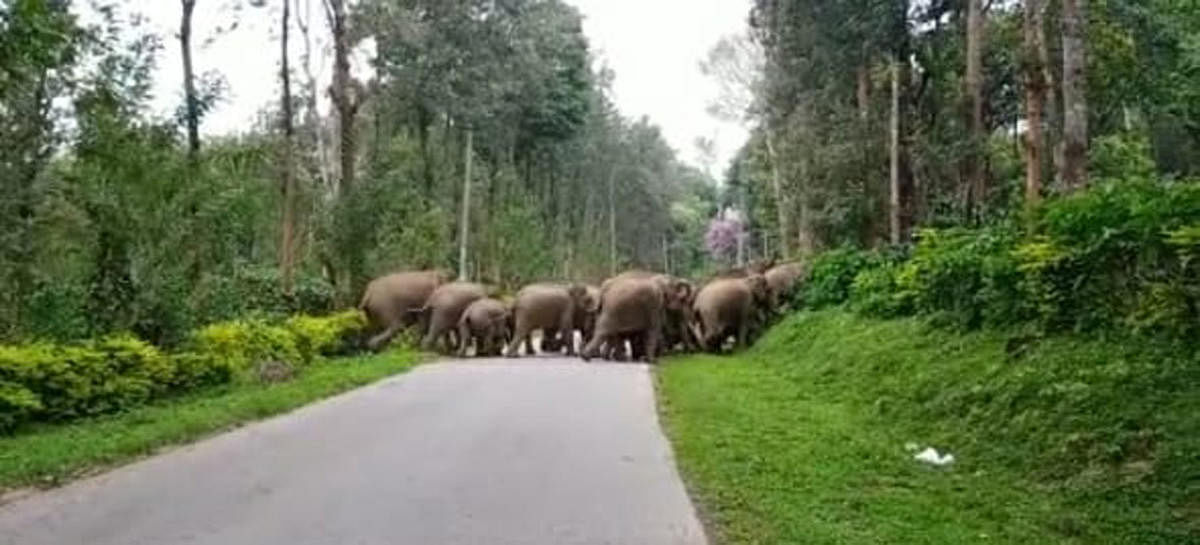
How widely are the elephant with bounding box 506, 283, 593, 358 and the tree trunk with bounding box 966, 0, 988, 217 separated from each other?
25.8ft

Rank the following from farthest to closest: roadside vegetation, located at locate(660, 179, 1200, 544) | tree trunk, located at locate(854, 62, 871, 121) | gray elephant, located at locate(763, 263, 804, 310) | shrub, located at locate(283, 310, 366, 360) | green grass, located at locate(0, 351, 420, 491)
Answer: tree trunk, located at locate(854, 62, 871, 121)
gray elephant, located at locate(763, 263, 804, 310)
shrub, located at locate(283, 310, 366, 360)
green grass, located at locate(0, 351, 420, 491)
roadside vegetation, located at locate(660, 179, 1200, 544)

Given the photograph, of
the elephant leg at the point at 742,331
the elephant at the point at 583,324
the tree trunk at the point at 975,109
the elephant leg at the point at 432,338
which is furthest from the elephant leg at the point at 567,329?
the tree trunk at the point at 975,109

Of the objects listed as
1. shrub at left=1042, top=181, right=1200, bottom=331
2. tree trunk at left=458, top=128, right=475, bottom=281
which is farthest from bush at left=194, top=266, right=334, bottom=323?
tree trunk at left=458, top=128, right=475, bottom=281

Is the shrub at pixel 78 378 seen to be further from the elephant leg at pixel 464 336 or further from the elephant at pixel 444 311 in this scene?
the elephant at pixel 444 311

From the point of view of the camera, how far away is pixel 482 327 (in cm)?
2384

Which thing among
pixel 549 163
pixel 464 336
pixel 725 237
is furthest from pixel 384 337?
pixel 725 237

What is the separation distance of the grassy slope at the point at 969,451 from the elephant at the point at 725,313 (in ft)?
30.6

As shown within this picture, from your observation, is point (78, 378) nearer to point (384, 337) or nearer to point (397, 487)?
point (397, 487)

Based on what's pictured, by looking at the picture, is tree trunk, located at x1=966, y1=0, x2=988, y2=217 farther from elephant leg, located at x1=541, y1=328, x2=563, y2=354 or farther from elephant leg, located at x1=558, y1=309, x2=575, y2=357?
elephant leg, located at x1=541, y1=328, x2=563, y2=354

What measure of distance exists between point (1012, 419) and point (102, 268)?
10452 millimetres

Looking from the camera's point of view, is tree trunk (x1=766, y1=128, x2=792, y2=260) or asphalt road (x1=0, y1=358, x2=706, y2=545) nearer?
asphalt road (x1=0, y1=358, x2=706, y2=545)

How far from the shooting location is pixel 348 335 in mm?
22641

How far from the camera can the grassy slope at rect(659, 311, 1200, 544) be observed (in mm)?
7598

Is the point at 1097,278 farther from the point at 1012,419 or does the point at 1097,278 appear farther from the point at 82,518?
the point at 82,518
